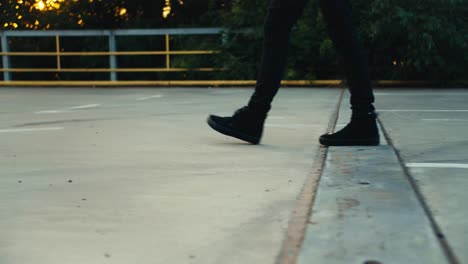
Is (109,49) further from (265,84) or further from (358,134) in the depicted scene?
(358,134)

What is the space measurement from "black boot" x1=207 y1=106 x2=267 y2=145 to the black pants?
0.14 feet

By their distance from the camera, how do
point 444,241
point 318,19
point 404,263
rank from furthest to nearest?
point 318,19 → point 444,241 → point 404,263

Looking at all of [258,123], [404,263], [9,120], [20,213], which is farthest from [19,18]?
[404,263]

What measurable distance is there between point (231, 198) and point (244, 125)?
1.06m

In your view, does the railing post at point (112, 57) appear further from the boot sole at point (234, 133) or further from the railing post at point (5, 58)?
the boot sole at point (234, 133)

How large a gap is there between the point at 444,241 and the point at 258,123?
162cm

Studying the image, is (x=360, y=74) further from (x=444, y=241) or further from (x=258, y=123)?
(x=444, y=241)

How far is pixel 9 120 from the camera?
15.3 feet

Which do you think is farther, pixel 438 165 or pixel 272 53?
pixel 272 53

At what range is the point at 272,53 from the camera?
293 centimetres

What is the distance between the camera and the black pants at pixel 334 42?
2832 millimetres

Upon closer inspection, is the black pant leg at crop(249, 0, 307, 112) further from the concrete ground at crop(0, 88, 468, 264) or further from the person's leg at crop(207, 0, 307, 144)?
the concrete ground at crop(0, 88, 468, 264)

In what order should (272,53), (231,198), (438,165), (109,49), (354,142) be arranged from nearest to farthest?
(231,198) → (438,165) → (354,142) → (272,53) → (109,49)

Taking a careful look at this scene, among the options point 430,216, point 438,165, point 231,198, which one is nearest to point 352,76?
point 438,165
